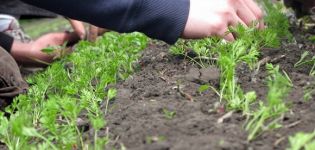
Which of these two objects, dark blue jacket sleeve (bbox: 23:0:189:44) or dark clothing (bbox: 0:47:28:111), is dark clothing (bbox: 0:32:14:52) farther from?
dark blue jacket sleeve (bbox: 23:0:189:44)

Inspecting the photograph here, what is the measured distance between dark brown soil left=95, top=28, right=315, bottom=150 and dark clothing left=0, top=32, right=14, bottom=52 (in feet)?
8.29

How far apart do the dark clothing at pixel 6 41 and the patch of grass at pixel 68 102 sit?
1.31m

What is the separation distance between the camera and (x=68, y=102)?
1855 mm

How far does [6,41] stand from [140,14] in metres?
2.59

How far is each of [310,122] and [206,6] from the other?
1059 millimetres

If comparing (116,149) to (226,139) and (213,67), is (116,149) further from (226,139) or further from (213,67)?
(213,67)

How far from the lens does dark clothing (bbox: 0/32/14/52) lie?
15.9ft

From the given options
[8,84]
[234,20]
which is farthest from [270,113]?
[8,84]

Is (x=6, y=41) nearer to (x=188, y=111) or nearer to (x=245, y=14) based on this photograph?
(x=245, y=14)

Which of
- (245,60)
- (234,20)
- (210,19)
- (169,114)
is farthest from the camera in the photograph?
(234,20)

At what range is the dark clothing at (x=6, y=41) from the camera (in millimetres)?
4858

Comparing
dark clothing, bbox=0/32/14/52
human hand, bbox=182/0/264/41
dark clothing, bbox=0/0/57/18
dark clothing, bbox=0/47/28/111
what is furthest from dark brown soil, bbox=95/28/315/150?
dark clothing, bbox=0/0/57/18

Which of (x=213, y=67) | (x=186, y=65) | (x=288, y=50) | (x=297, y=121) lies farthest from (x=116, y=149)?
(x=288, y=50)

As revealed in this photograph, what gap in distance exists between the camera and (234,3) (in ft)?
8.92
